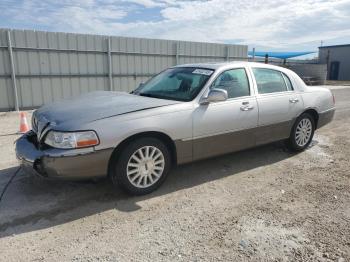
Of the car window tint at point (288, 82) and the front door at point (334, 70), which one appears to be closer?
the car window tint at point (288, 82)

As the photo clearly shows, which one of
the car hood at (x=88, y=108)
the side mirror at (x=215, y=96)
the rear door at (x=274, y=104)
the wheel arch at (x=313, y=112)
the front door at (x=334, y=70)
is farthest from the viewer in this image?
the front door at (x=334, y=70)

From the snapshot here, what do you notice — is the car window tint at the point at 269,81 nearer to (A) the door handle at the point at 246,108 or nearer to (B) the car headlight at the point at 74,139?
(A) the door handle at the point at 246,108

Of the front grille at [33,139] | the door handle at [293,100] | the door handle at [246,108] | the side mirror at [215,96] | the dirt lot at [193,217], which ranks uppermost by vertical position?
the side mirror at [215,96]

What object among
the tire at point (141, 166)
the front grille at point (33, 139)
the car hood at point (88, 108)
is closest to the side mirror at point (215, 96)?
the car hood at point (88, 108)

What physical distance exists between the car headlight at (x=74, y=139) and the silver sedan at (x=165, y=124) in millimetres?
10

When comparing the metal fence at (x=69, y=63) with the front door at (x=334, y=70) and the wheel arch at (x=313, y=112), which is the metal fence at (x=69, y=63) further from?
the front door at (x=334, y=70)

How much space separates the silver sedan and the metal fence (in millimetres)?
7212

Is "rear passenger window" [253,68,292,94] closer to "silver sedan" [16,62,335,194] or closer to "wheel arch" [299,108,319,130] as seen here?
"silver sedan" [16,62,335,194]

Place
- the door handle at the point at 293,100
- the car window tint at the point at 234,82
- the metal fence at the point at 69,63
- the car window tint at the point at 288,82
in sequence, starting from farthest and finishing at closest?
the metal fence at the point at 69,63 → the car window tint at the point at 288,82 → the door handle at the point at 293,100 → the car window tint at the point at 234,82

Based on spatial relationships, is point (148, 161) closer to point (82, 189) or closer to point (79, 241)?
point (82, 189)

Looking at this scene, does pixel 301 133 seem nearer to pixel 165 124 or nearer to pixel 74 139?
pixel 165 124

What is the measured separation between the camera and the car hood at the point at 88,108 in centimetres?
357

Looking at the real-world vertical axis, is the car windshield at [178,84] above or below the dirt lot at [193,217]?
above

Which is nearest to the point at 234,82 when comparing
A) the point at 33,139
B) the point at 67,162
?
the point at 67,162
